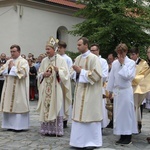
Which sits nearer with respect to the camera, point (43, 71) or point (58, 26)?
point (43, 71)

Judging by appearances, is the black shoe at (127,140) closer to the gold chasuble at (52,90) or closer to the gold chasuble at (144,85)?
the gold chasuble at (144,85)

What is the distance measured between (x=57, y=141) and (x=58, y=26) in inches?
581

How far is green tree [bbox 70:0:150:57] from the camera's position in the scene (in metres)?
16.5

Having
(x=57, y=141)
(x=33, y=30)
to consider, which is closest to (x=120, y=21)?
(x=33, y=30)

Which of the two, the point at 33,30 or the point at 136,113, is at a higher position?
the point at 33,30

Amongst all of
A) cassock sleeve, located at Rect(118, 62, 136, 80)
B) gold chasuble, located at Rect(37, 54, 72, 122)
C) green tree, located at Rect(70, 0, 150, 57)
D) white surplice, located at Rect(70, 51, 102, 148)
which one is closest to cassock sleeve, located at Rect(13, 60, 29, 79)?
gold chasuble, located at Rect(37, 54, 72, 122)

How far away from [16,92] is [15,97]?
12 cm

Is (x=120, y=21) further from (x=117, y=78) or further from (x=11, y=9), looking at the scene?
(x=117, y=78)

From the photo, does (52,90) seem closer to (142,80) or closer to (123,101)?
(123,101)

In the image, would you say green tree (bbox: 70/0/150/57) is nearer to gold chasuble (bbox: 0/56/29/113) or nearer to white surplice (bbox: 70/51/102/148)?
gold chasuble (bbox: 0/56/29/113)

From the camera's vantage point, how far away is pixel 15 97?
8.17m

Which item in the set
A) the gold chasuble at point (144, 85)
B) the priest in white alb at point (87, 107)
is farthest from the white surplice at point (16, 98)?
the gold chasuble at point (144, 85)

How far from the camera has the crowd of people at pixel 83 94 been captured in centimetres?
644

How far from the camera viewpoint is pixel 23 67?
26.6 feet
